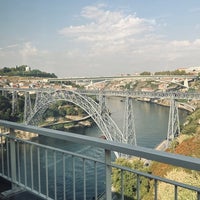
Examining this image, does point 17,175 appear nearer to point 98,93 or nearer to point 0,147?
point 0,147

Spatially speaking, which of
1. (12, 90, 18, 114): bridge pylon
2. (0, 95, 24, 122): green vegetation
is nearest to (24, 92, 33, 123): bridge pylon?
(12, 90, 18, 114): bridge pylon

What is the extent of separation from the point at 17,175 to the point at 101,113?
45.9ft

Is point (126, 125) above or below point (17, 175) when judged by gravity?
below

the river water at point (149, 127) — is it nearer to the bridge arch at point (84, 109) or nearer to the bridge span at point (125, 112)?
the bridge span at point (125, 112)

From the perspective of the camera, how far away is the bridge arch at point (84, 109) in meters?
15.5

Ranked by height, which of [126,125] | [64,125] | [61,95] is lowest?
[64,125]

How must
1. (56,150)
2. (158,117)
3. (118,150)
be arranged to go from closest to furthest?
(118,150) → (56,150) → (158,117)

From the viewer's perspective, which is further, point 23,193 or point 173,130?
point 173,130

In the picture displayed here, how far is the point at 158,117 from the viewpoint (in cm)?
2978

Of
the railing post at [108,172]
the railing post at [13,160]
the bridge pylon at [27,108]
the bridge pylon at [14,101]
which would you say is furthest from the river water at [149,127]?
the railing post at [108,172]

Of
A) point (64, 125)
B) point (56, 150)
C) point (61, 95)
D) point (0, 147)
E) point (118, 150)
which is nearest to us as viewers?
point (118, 150)

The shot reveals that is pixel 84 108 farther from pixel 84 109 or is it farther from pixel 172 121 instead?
pixel 172 121

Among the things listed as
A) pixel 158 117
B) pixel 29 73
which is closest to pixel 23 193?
pixel 29 73

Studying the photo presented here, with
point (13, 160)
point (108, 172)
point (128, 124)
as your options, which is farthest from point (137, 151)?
point (128, 124)
